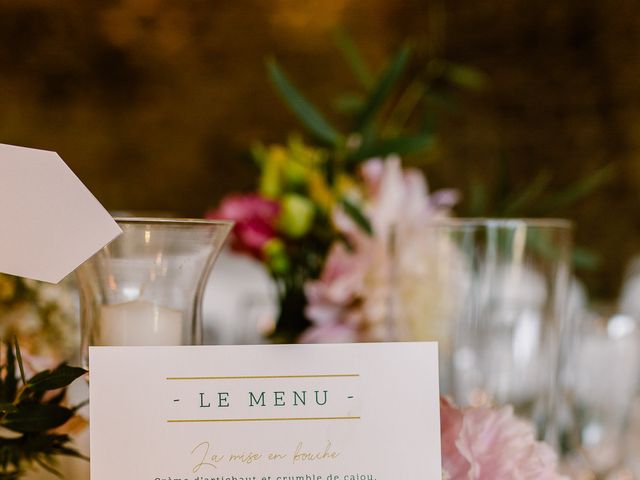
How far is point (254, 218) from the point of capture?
0.80 metres

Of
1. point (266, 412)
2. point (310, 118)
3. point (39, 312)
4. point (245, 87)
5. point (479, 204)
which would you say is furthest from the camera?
point (245, 87)

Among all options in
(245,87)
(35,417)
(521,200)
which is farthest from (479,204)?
(245,87)

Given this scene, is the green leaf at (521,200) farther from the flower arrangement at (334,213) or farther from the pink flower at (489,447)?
the pink flower at (489,447)

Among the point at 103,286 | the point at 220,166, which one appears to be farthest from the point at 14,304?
the point at 220,166

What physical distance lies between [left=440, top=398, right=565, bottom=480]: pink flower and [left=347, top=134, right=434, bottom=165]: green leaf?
388mm

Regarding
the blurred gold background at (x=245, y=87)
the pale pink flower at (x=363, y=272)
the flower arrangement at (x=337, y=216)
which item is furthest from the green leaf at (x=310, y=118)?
the blurred gold background at (x=245, y=87)

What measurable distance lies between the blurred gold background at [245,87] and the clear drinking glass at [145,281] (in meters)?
1.05

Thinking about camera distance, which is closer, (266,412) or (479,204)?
(266,412)

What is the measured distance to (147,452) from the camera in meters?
0.34

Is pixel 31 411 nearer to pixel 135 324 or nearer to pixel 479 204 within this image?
pixel 135 324

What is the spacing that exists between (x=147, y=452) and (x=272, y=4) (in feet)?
4.52

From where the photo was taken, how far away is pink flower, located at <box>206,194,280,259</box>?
792mm

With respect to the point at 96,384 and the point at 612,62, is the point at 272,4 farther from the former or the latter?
the point at 96,384

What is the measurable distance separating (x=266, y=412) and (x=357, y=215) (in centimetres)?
36
